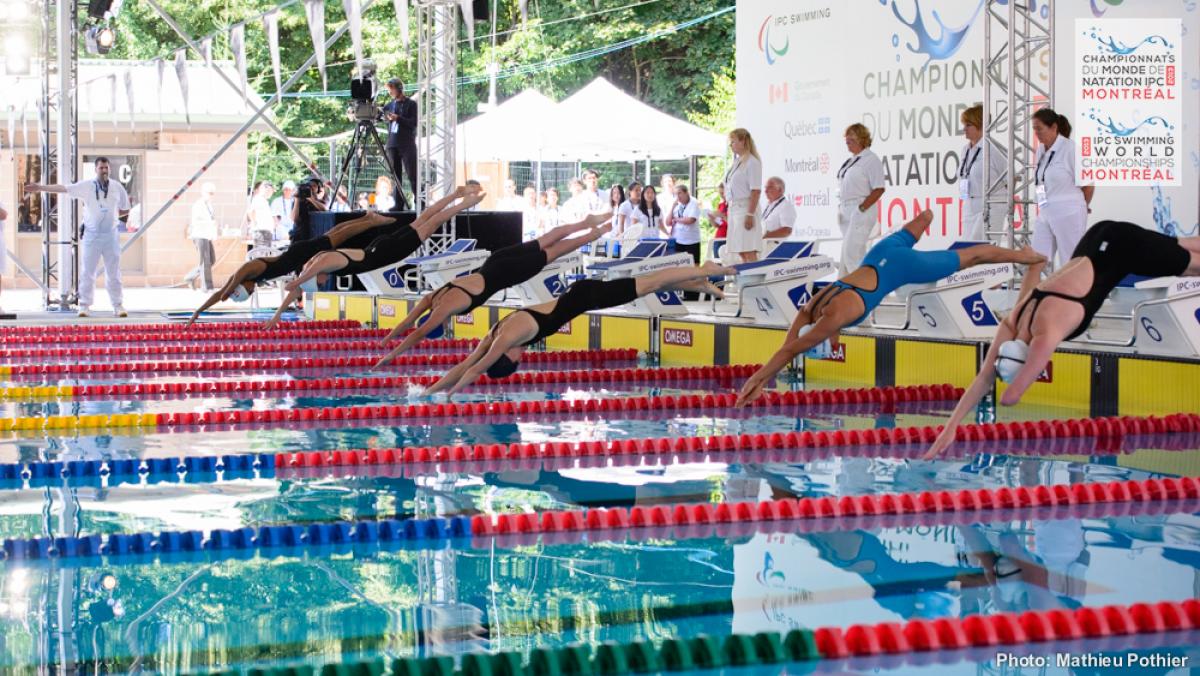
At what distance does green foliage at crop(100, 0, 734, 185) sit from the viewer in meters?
27.5

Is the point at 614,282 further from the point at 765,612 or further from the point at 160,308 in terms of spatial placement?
the point at 160,308

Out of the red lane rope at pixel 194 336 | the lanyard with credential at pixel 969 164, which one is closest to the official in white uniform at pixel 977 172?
the lanyard with credential at pixel 969 164

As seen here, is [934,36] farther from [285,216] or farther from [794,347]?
[285,216]

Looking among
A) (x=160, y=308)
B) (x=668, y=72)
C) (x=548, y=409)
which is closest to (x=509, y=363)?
(x=548, y=409)

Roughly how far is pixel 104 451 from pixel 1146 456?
4599 mm

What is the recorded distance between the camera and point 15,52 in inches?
726

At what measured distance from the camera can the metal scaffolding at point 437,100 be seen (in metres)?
12.9

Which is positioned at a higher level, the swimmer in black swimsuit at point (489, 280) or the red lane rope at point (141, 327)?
the swimmer in black swimsuit at point (489, 280)

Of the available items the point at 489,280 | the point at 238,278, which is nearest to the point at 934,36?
the point at 489,280

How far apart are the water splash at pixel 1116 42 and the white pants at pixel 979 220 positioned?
203 cm

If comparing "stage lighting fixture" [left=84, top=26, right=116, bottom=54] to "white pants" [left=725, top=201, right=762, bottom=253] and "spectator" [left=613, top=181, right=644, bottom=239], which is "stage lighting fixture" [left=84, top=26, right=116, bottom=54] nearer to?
"spectator" [left=613, top=181, right=644, bottom=239]

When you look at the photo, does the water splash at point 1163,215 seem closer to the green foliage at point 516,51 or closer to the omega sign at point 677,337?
the omega sign at point 677,337

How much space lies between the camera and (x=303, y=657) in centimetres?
334

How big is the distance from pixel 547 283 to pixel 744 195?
2.46 meters
